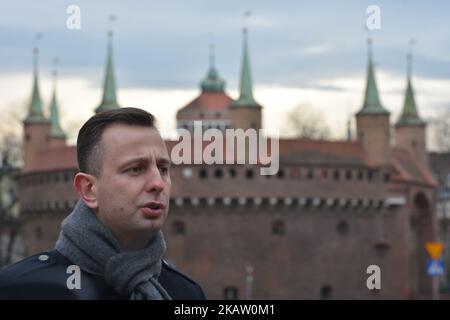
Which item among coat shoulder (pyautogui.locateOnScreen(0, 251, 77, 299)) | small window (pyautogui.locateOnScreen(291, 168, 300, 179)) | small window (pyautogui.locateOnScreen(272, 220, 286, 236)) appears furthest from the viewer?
small window (pyautogui.locateOnScreen(272, 220, 286, 236))

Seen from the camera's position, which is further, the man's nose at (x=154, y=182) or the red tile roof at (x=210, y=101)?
the red tile roof at (x=210, y=101)

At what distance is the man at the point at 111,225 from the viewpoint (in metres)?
3.34

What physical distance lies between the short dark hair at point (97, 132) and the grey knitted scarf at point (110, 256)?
0.09 m

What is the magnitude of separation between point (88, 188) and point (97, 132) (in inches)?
5.0

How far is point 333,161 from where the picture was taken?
61.0 m

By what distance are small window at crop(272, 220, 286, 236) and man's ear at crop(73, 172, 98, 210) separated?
5774cm

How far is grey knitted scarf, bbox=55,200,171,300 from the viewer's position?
3.35 metres

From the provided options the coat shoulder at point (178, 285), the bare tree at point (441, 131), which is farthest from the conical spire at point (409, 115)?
the coat shoulder at point (178, 285)

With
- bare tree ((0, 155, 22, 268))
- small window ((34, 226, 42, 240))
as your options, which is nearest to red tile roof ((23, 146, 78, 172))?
small window ((34, 226, 42, 240))

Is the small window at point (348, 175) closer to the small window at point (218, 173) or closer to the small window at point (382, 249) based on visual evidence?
the small window at point (382, 249)

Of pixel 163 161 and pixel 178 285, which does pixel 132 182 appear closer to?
pixel 163 161

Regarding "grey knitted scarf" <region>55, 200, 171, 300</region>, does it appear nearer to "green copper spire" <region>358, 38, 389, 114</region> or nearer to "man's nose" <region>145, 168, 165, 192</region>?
"man's nose" <region>145, 168, 165, 192</region>

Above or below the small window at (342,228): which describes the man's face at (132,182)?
below

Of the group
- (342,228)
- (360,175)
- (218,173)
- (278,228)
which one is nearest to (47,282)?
(218,173)
